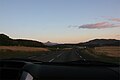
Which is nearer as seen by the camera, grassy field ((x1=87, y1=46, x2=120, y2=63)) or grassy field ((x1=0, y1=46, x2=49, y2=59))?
grassy field ((x1=87, y1=46, x2=120, y2=63))

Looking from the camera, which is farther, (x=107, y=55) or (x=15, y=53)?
(x=15, y=53)

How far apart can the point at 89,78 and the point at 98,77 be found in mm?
77

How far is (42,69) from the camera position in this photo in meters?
2.33

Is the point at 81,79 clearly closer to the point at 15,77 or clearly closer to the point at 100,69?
the point at 100,69

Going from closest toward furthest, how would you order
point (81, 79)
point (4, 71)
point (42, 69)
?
point (81, 79) → point (42, 69) → point (4, 71)

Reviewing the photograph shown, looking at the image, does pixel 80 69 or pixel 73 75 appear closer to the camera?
pixel 73 75

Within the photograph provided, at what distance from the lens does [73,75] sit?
2.21 m

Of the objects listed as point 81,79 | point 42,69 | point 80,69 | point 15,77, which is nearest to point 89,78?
point 81,79

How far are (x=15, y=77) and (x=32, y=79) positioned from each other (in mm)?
1214

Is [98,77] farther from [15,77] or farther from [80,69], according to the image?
[15,77]

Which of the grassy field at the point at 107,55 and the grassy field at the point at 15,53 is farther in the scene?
the grassy field at the point at 15,53

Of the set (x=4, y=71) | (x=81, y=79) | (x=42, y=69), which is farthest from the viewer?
(x=4, y=71)

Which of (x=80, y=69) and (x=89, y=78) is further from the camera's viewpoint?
(x=80, y=69)

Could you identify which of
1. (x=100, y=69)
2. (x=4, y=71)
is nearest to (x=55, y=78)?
(x=100, y=69)
